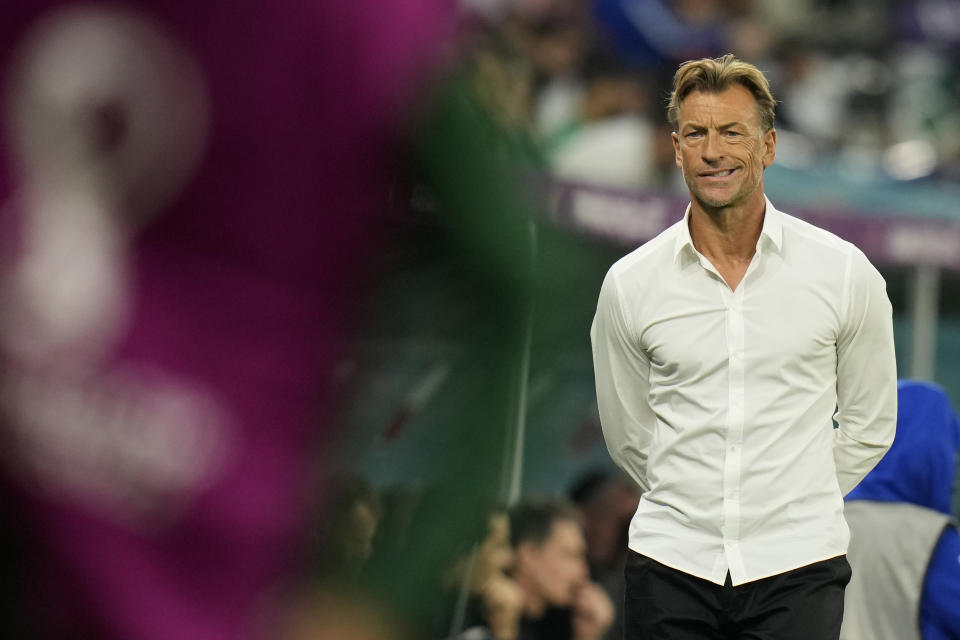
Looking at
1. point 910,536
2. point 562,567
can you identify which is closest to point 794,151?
point 562,567

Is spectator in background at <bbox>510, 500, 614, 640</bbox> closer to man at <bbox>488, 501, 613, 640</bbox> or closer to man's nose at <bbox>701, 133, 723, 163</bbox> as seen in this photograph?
man at <bbox>488, 501, 613, 640</bbox>

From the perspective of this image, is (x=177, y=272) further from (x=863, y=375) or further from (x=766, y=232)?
(x=863, y=375)

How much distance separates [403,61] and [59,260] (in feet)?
0.39

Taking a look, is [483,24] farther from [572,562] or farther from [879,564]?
[572,562]

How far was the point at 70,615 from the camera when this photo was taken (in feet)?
1.50

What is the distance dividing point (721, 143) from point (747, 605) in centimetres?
62

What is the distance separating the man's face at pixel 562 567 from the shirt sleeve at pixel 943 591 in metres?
0.74

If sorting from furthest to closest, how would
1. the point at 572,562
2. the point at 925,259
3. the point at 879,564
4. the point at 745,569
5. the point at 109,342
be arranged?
the point at 925,259, the point at 572,562, the point at 879,564, the point at 745,569, the point at 109,342

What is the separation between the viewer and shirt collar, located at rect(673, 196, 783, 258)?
2092mm

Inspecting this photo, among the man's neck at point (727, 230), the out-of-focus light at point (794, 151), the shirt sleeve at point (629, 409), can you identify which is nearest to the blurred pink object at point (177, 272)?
the man's neck at point (727, 230)

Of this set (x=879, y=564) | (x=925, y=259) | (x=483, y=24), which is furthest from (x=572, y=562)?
(x=483, y=24)

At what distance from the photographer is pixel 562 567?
365 cm

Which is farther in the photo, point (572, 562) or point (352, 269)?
point (572, 562)

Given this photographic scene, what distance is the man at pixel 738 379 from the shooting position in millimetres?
1969
